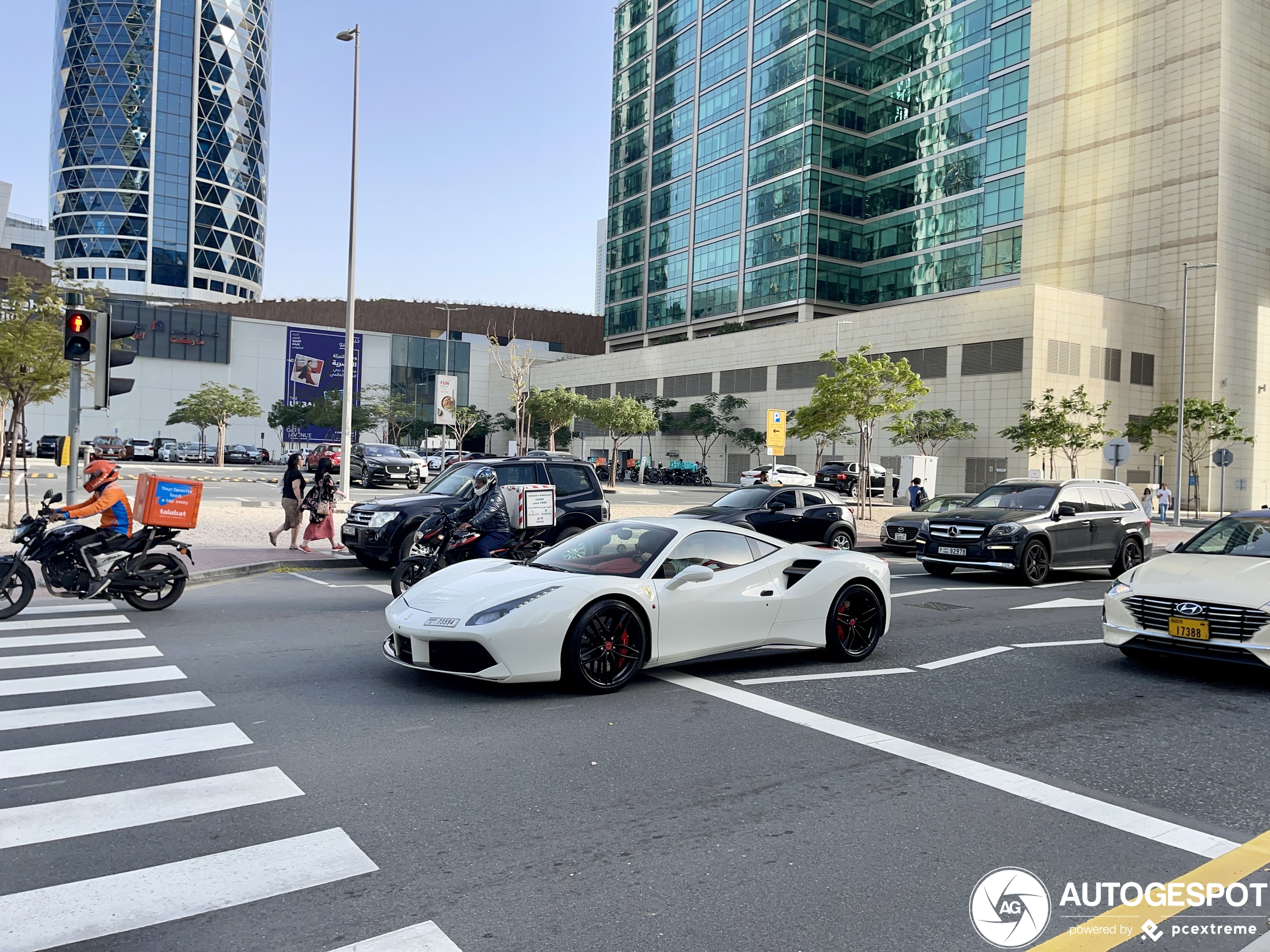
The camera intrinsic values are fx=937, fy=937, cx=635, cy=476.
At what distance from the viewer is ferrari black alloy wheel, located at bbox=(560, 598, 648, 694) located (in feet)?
22.3

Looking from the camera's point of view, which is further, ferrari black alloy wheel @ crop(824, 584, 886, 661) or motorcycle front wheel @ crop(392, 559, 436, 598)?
motorcycle front wheel @ crop(392, 559, 436, 598)

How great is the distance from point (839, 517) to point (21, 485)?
2540 cm

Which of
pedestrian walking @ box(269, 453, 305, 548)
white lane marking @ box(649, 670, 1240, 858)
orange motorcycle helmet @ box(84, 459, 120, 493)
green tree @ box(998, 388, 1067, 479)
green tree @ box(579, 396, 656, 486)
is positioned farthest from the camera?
green tree @ box(579, 396, 656, 486)

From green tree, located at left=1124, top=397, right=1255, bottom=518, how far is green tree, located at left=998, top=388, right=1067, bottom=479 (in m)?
4.12

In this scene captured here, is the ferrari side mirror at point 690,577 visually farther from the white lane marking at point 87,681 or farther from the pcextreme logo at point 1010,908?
the white lane marking at point 87,681

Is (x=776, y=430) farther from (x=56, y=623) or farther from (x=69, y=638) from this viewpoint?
(x=69, y=638)

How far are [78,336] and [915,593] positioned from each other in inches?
479

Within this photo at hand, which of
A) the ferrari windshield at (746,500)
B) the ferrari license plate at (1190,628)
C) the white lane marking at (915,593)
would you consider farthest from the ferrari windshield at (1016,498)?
the ferrari license plate at (1190,628)

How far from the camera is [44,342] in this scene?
18.2 metres

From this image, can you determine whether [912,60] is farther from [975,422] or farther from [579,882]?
[579,882]

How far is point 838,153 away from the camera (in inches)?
2805

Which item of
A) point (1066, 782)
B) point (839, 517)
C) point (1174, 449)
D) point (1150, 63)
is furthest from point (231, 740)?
point (1150, 63)

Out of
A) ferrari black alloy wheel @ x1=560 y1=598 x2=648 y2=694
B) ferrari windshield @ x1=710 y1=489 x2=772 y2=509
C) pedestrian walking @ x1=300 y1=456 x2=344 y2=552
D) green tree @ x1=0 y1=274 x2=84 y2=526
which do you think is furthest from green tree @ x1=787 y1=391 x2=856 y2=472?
ferrari black alloy wheel @ x1=560 y1=598 x2=648 y2=694

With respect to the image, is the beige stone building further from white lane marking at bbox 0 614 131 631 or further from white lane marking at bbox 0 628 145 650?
white lane marking at bbox 0 628 145 650
